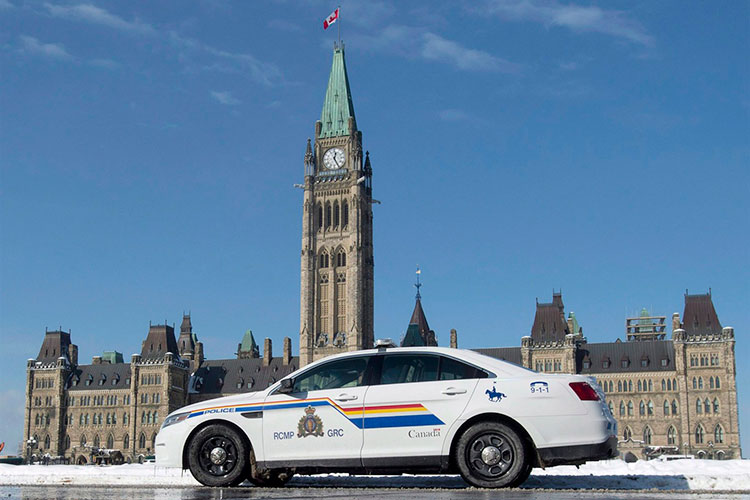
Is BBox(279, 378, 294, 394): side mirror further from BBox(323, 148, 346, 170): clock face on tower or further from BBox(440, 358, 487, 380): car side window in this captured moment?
BBox(323, 148, 346, 170): clock face on tower

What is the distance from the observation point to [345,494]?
30.8 feet

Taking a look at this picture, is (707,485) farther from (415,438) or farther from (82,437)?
(82,437)

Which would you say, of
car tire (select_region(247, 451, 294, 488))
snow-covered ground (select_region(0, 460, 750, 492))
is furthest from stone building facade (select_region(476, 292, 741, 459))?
car tire (select_region(247, 451, 294, 488))

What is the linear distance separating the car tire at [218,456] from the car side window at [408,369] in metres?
1.92

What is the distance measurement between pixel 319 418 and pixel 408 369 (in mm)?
1178

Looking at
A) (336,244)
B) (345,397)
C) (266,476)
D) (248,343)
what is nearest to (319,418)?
(345,397)

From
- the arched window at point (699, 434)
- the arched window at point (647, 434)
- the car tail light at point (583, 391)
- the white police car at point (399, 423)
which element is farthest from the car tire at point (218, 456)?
the arched window at point (647, 434)

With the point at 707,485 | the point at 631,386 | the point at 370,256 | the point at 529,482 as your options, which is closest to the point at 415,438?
the point at 529,482

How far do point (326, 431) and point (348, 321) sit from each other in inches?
3695

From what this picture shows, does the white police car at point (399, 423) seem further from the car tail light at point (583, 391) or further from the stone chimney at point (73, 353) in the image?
the stone chimney at point (73, 353)

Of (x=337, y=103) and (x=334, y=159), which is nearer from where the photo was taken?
(x=334, y=159)

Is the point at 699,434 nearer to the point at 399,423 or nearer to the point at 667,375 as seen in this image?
the point at 667,375

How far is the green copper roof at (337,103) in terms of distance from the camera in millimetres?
112625

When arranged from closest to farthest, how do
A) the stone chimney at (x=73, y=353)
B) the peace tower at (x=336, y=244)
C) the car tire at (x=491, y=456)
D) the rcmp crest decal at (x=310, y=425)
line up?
the car tire at (x=491, y=456) → the rcmp crest decal at (x=310, y=425) → the peace tower at (x=336, y=244) → the stone chimney at (x=73, y=353)
